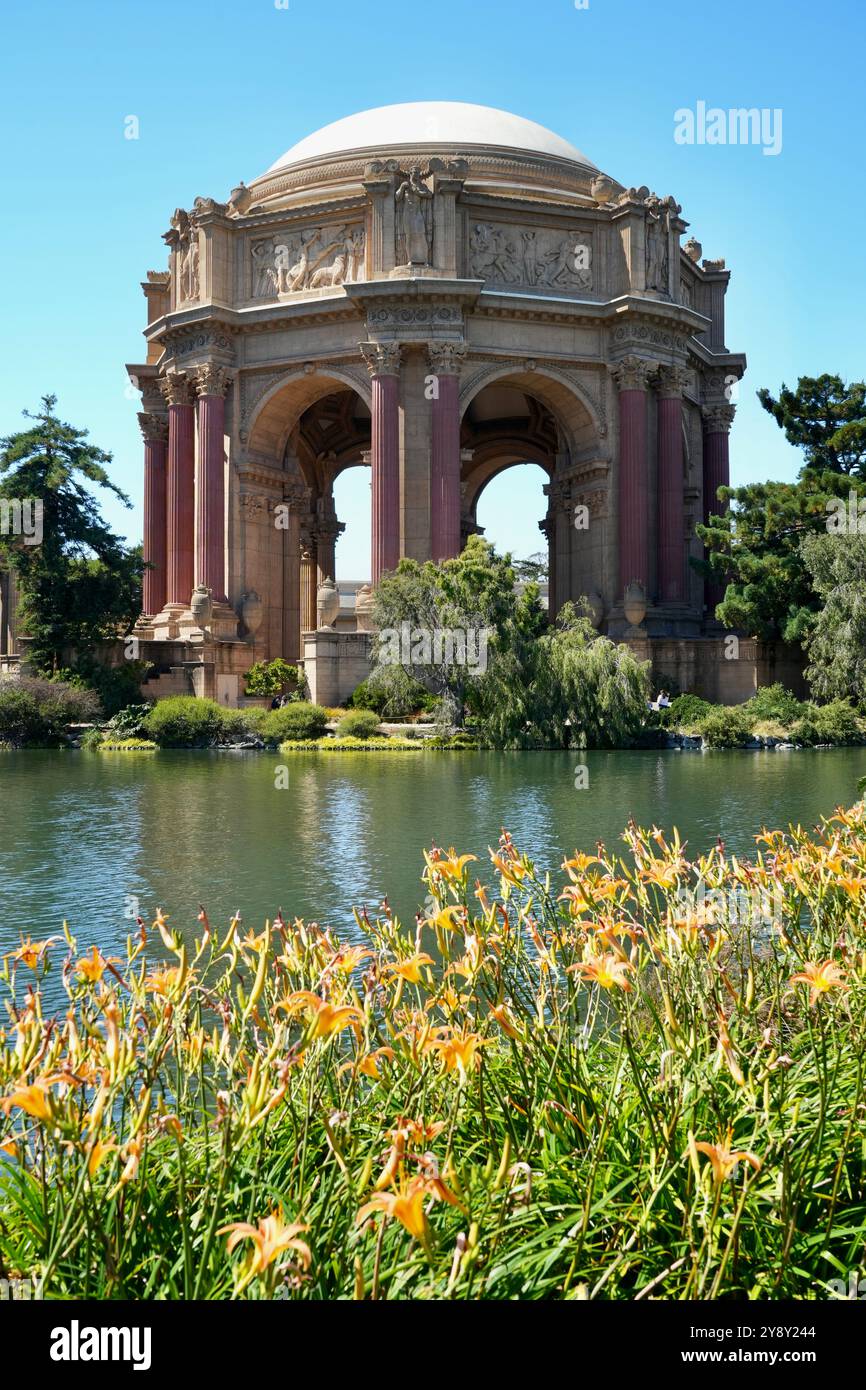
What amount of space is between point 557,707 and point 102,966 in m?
28.8

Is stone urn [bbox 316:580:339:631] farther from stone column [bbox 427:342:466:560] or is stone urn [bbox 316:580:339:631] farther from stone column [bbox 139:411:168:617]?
stone column [bbox 139:411:168:617]

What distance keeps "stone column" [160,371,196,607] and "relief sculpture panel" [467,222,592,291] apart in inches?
514

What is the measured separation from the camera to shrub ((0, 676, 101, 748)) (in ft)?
116

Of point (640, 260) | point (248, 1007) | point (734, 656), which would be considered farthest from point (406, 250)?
point (248, 1007)

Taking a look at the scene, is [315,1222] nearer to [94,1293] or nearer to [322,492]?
[94,1293]

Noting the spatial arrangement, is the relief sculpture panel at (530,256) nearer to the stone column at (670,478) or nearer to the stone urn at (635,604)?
the stone column at (670,478)

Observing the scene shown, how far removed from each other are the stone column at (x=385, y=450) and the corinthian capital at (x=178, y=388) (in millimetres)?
8627

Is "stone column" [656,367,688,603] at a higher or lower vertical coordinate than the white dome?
lower

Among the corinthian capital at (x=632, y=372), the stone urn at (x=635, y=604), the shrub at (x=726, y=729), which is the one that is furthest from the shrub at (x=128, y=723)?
the corinthian capital at (x=632, y=372)

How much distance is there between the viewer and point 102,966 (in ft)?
9.71

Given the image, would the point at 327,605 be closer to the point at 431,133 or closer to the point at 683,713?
the point at 683,713

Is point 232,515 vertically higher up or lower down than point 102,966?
higher up

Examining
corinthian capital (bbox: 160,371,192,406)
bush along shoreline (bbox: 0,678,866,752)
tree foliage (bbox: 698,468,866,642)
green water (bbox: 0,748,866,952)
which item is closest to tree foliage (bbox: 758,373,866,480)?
tree foliage (bbox: 698,468,866,642)

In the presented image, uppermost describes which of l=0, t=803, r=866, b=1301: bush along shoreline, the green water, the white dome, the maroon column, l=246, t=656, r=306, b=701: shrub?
the white dome
